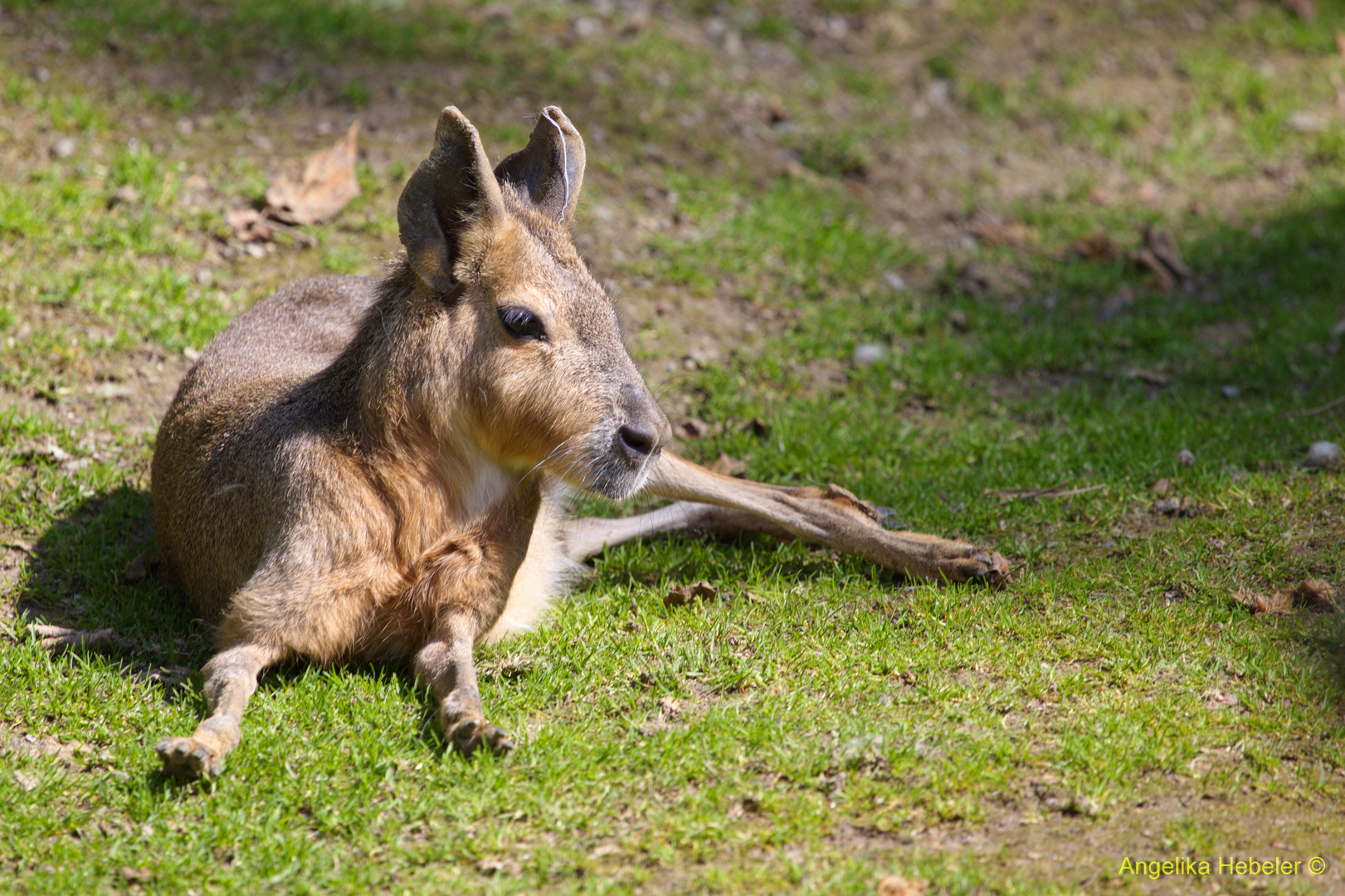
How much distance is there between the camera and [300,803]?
2947 mm

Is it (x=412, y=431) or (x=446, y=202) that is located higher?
(x=446, y=202)

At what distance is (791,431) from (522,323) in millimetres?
1984

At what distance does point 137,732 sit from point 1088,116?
23.2 feet

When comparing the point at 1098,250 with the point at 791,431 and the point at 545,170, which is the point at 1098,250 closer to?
the point at 791,431

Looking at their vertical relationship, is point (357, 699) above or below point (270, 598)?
below

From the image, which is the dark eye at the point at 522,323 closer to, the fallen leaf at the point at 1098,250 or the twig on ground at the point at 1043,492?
the twig on ground at the point at 1043,492

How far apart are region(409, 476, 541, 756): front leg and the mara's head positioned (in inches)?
9.0

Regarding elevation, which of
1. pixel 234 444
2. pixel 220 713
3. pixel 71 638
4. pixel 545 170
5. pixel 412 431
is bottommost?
pixel 71 638

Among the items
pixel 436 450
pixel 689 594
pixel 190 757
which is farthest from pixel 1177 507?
pixel 190 757

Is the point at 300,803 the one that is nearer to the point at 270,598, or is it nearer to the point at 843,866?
the point at 270,598

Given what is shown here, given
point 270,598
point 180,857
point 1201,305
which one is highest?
point 270,598

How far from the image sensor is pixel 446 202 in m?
3.32

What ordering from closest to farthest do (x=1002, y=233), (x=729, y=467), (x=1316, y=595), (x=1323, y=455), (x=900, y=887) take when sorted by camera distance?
(x=900, y=887) → (x=1316, y=595) → (x=1323, y=455) → (x=729, y=467) → (x=1002, y=233)

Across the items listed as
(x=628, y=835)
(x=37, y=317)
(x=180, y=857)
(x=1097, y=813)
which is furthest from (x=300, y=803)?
(x=37, y=317)
